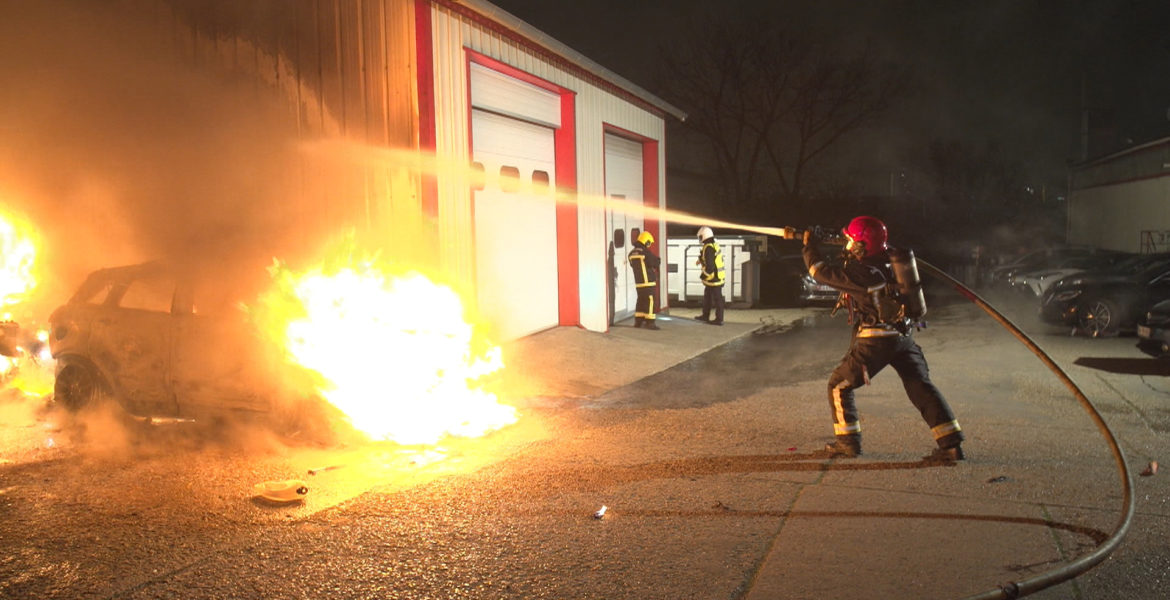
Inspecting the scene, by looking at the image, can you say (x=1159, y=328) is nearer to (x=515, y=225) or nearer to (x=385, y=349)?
(x=515, y=225)

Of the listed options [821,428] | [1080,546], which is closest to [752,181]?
[821,428]

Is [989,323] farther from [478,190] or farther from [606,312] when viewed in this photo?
[478,190]

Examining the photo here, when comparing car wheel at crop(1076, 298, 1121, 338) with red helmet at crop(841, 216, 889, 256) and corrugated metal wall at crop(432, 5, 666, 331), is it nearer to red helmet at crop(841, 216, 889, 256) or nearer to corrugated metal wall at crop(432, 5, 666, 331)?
corrugated metal wall at crop(432, 5, 666, 331)

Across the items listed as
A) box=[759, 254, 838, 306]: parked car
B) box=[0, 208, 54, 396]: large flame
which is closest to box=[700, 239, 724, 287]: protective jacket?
box=[759, 254, 838, 306]: parked car

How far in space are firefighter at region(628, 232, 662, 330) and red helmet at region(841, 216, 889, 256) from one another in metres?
7.91

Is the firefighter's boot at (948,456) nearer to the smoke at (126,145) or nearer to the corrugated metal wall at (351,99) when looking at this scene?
the corrugated metal wall at (351,99)

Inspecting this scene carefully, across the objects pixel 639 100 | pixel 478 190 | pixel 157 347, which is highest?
pixel 639 100

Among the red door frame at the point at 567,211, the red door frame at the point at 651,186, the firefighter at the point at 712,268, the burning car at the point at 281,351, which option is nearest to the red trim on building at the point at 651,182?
the red door frame at the point at 651,186

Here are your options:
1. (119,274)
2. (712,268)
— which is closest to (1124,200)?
(712,268)

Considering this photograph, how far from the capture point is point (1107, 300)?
1365 centimetres

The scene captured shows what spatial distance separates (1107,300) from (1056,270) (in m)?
5.41

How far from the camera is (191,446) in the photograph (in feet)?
23.3

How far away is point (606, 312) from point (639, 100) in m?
4.85

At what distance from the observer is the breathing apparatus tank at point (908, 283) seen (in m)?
6.43
